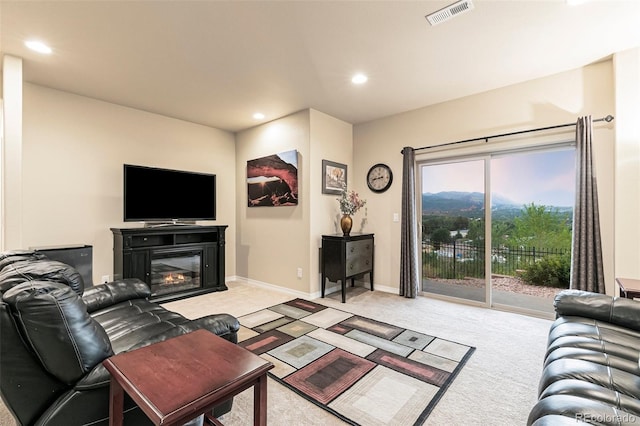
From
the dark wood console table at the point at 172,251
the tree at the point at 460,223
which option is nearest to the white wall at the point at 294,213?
the dark wood console table at the point at 172,251

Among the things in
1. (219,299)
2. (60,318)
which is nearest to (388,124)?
(219,299)

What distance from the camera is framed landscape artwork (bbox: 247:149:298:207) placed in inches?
166

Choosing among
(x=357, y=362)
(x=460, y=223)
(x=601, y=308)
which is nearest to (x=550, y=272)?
(x=460, y=223)

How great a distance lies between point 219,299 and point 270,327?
1337 mm

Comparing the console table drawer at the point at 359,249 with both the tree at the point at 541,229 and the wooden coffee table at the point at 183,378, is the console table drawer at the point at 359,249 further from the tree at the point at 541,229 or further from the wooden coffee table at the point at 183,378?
the wooden coffee table at the point at 183,378

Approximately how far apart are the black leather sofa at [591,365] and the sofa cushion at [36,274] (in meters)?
2.14

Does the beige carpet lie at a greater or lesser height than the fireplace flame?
lesser

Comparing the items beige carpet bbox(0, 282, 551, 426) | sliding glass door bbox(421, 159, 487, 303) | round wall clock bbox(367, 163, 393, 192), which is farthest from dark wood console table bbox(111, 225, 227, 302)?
sliding glass door bbox(421, 159, 487, 303)

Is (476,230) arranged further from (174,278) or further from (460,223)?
(174,278)

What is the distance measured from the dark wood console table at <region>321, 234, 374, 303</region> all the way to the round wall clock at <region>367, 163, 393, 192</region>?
805mm

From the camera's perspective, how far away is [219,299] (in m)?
3.96

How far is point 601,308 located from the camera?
70.6 inches

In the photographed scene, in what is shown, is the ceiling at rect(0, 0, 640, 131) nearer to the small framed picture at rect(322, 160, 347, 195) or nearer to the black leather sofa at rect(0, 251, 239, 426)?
the small framed picture at rect(322, 160, 347, 195)

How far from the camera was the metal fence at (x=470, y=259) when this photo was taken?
3.50m
